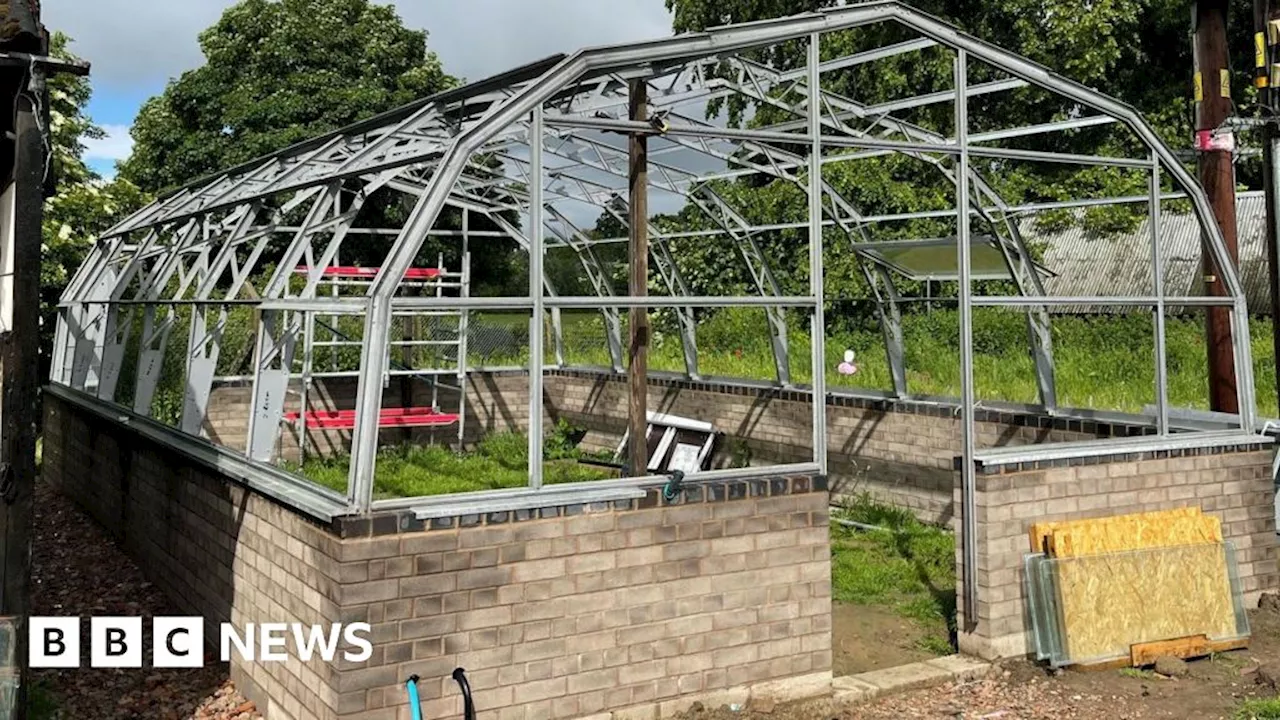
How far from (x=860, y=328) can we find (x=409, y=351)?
24.7ft

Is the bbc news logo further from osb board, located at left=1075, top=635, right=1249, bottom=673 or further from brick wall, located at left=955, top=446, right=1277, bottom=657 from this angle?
osb board, located at left=1075, top=635, right=1249, bottom=673

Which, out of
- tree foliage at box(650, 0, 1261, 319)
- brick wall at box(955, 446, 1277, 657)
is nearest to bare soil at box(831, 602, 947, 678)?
brick wall at box(955, 446, 1277, 657)

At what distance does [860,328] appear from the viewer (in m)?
16.4

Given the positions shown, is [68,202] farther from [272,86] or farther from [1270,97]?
[1270,97]

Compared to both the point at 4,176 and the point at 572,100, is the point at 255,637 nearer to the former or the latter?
the point at 4,176

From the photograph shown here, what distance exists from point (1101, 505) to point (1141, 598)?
0.63 metres

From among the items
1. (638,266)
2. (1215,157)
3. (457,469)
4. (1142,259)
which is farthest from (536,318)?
(1142,259)

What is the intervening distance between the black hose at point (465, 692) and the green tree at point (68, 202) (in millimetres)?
10938

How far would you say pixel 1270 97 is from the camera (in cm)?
703

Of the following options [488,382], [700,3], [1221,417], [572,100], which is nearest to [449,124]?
[572,100]

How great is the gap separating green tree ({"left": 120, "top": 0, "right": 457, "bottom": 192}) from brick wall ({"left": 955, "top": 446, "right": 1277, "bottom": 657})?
1848 centimetres

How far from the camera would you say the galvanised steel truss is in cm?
482

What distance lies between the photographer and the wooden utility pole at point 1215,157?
7.27 meters

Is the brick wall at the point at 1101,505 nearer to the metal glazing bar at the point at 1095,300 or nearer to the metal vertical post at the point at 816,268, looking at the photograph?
the metal glazing bar at the point at 1095,300
